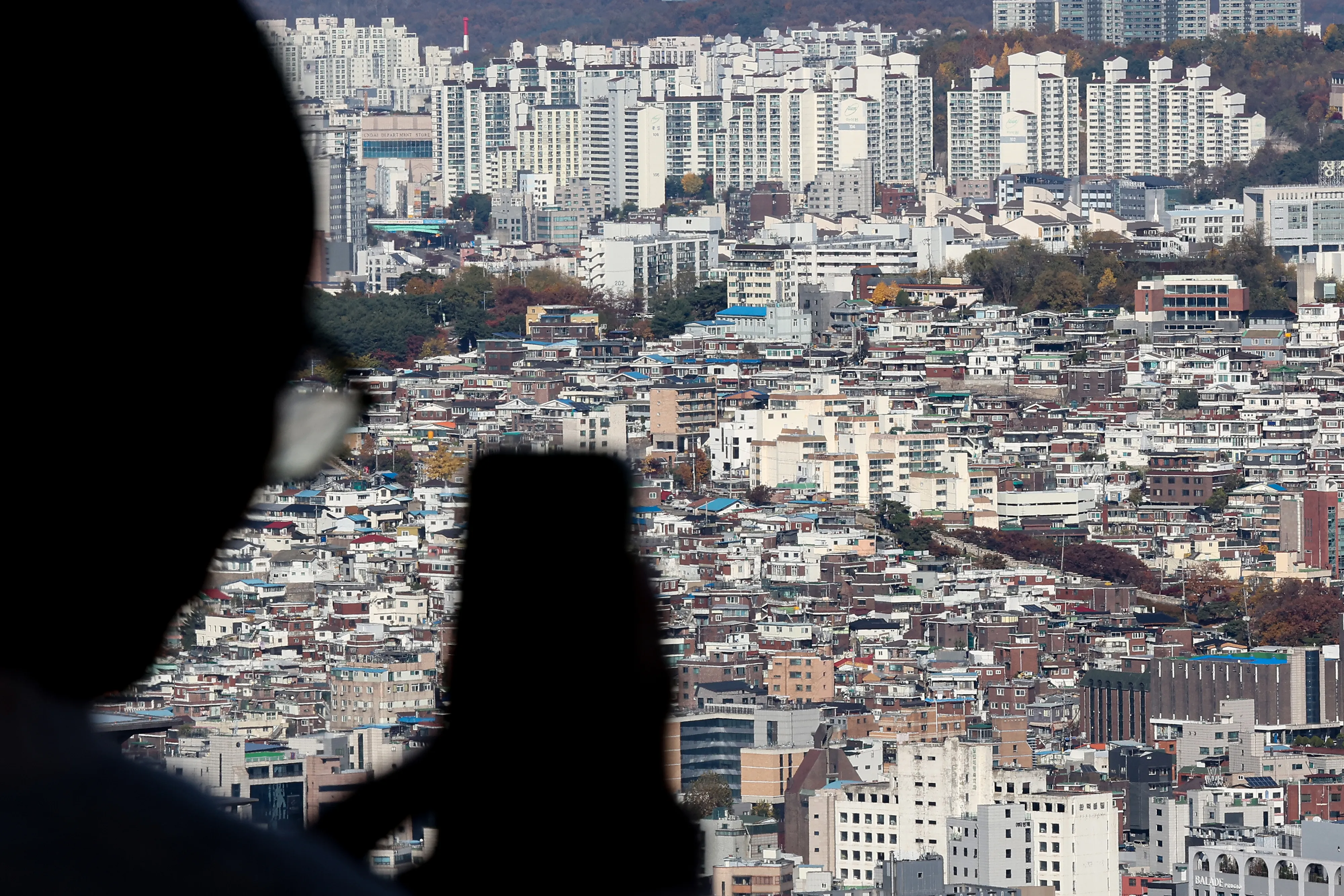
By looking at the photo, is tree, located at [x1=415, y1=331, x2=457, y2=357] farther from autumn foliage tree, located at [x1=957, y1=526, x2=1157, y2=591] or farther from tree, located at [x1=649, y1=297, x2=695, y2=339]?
autumn foliage tree, located at [x1=957, y1=526, x2=1157, y2=591]

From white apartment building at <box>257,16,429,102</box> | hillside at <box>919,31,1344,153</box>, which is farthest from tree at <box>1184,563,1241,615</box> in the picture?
white apartment building at <box>257,16,429,102</box>

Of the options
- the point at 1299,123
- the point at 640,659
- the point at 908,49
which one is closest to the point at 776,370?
the point at 1299,123

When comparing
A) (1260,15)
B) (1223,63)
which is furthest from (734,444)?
(1260,15)

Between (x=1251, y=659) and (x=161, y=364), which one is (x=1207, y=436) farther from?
(x=161, y=364)

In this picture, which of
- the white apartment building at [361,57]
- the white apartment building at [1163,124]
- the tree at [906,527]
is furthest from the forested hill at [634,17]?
the tree at [906,527]

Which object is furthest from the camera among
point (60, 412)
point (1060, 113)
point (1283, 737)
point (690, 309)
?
point (1060, 113)

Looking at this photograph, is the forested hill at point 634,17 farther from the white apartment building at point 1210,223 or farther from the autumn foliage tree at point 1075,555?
the autumn foliage tree at point 1075,555

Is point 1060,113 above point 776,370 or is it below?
above

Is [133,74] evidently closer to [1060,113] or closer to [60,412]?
[60,412]
